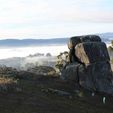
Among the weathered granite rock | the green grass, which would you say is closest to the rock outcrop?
the weathered granite rock

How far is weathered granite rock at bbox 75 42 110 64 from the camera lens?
37188mm

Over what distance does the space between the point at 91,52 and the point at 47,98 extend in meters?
8.72

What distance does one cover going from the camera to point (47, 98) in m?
30.1

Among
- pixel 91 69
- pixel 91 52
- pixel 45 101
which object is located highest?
pixel 91 52

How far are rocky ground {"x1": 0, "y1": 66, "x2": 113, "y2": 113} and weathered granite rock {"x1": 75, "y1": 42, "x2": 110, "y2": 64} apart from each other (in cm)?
252

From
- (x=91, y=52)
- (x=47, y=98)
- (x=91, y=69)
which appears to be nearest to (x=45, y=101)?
(x=47, y=98)

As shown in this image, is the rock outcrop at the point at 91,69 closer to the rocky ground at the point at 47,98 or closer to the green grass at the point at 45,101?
the rocky ground at the point at 47,98

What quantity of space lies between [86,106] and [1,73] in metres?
11.1

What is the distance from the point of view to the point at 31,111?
85.8 feet

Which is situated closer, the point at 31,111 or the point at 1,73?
the point at 31,111

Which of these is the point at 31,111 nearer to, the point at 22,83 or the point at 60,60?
the point at 22,83

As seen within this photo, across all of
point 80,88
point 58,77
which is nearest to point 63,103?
point 80,88

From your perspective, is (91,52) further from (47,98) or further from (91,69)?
(47,98)

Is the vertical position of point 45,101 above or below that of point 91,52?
below
